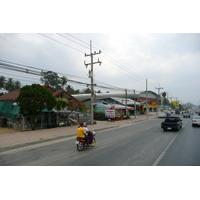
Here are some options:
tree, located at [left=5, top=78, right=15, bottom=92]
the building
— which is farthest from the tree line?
the building

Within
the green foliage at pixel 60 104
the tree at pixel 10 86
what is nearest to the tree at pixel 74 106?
the green foliage at pixel 60 104

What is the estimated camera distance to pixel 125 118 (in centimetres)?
3506

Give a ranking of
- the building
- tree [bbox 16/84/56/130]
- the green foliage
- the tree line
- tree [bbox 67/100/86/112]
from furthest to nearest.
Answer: the tree line
tree [bbox 67/100/86/112]
the green foliage
the building
tree [bbox 16/84/56/130]

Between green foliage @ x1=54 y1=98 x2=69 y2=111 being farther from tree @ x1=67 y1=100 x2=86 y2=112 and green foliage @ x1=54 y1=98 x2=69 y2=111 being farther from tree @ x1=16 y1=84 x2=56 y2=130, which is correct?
tree @ x1=16 y1=84 x2=56 y2=130

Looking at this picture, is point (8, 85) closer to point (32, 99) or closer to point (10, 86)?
point (10, 86)

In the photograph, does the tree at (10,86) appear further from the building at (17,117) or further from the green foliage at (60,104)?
the green foliage at (60,104)

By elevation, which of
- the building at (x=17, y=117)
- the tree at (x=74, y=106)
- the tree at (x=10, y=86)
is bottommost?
the building at (x=17, y=117)

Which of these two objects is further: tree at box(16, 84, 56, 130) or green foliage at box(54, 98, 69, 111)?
green foliage at box(54, 98, 69, 111)

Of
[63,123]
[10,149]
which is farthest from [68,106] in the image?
[10,149]

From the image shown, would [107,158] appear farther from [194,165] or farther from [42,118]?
[42,118]

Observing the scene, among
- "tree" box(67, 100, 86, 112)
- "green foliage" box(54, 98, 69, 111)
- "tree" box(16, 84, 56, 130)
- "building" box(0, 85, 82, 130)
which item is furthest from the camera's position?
"tree" box(67, 100, 86, 112)

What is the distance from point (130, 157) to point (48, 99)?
38.6 ft

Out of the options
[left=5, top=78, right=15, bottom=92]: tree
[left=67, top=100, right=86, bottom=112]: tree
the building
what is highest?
[left=5, top=78, right=15, bottom=92]: tree

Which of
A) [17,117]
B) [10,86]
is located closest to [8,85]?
[10,86]
